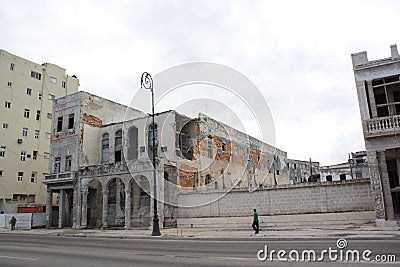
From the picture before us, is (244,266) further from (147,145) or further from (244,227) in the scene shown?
(147,145)

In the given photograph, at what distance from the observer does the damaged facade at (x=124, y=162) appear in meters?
31.1

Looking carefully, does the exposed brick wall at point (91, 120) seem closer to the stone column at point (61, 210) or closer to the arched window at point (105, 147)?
the arched window at point (105, 147)

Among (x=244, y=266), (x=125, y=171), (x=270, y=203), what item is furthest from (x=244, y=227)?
(x=244, y=266)

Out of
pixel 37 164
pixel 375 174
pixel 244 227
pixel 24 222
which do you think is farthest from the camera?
pixel 37 164

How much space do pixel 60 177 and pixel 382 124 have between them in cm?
2998

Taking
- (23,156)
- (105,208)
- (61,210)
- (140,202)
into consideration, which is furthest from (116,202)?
(23,156)

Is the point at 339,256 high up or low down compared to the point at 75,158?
down

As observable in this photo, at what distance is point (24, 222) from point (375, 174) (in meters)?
33.3

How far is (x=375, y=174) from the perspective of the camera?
20312 mm

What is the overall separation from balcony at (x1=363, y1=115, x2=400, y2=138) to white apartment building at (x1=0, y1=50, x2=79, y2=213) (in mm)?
42002

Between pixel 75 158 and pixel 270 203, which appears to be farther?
pixel 75 158

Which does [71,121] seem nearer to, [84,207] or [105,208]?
[84,207]

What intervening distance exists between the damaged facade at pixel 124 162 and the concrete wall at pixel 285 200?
8.64ft

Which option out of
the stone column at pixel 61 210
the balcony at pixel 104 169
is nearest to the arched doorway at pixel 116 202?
the balcony at pixel 104 169
